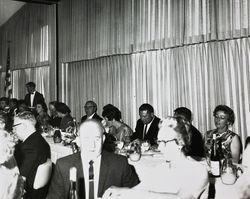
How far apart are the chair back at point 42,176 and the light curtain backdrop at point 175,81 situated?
3387 millimetres

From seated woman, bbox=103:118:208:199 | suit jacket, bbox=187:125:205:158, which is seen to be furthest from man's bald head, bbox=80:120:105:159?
suit jacket, bbox=187:125:205:158

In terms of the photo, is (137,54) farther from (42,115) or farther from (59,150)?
(59,150)

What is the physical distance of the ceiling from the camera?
9.57m

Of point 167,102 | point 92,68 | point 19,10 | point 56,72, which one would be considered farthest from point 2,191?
point 19,10

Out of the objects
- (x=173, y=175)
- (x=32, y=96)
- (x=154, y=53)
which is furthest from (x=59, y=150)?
(x=32, y=96)

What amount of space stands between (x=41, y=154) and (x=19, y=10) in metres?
8.03

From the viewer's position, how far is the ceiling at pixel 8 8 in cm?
957

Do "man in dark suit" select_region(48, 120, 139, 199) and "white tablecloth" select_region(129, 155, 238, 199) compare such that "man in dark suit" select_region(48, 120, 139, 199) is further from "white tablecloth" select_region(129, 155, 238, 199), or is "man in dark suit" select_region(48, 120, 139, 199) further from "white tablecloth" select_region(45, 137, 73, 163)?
"white tablecloth" select_region(45, 137, 73, 163)

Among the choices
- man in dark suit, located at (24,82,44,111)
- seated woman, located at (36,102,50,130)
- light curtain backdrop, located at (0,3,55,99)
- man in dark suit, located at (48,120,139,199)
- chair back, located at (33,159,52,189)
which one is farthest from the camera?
light curtain backdrop, located at (0,3,55,99)

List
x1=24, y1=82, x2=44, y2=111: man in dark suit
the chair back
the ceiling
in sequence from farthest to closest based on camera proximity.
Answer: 1. the ceiling
2. x1=24, y1=82, x2=44, y2=111: man in dark suit
3. the chair back

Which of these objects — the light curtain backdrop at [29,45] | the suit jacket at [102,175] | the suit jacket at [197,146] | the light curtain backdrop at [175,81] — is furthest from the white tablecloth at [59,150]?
the light curtain backdrop at [29,45]

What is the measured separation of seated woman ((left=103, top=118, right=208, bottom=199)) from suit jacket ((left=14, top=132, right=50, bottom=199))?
1.02 meters

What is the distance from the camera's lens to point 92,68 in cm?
759

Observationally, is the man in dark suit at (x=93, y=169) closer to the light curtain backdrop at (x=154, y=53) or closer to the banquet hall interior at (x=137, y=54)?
the banquet hall interior at (x=137, y=54)
